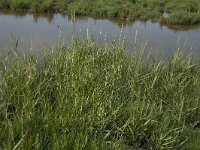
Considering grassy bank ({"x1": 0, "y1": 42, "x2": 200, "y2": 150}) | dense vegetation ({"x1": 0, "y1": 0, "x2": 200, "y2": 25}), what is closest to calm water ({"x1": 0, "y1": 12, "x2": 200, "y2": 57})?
dense vegetation ({"x1": 0, "y1": 0, "x2": 200, "y2": 25})

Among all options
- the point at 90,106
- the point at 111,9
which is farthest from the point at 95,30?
the point at 90,106

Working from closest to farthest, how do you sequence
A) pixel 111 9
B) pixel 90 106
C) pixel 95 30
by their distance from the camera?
pixel 90 106, pixel 95 30, pixel 111 9

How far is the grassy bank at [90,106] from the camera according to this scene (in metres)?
3.76

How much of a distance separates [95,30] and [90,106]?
7.07m

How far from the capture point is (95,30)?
11.2 meters

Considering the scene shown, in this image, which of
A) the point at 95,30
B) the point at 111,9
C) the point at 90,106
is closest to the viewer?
the point at 90,106

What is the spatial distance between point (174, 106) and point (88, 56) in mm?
1361

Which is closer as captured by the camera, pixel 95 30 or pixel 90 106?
pixel 90 106

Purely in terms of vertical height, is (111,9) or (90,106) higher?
(111,9)

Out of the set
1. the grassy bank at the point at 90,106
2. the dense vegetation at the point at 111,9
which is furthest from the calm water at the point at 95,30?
the grassy bank at the point at 90,106

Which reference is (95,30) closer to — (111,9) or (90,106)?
(111,9)

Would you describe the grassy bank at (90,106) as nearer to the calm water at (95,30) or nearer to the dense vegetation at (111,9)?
the calm water at (95,30)

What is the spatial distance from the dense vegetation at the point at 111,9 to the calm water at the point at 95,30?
17.9 inches

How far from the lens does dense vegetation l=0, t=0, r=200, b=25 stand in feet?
45.2
